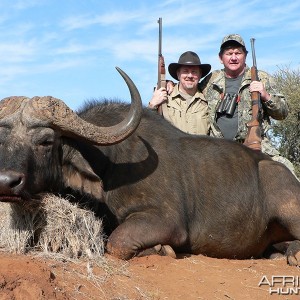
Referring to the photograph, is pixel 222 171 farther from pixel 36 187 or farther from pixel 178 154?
pixel 36 187

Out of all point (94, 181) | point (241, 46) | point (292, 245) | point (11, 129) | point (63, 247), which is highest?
point (241, 46)

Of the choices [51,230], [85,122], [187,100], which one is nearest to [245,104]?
[187,100]

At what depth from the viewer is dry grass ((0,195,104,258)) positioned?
20.8 feet

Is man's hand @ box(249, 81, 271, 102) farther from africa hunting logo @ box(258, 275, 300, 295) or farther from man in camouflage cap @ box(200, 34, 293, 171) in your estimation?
africa hunting logo @ box(258, 275, 300, 295)

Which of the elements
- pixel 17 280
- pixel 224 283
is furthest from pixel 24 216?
pixel 224 283

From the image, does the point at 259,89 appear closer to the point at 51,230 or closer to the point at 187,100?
the point at 187,100

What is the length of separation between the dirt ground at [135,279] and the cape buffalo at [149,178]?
50cm

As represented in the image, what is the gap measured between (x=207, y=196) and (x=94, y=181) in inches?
61.4

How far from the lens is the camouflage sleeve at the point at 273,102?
Result: 10.6 meters

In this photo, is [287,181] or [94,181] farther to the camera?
[287,181]

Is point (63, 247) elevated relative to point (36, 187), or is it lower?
lower

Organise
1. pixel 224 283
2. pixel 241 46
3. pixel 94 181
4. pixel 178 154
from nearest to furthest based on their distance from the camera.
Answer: pixel 224 283, pixel 94 181, pixel 178 154, pixel 241 46

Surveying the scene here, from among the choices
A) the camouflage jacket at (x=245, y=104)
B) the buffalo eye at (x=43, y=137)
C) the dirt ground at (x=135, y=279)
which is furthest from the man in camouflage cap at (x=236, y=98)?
the buffalo eye at (x=43, y=137)

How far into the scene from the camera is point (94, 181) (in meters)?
7.25
